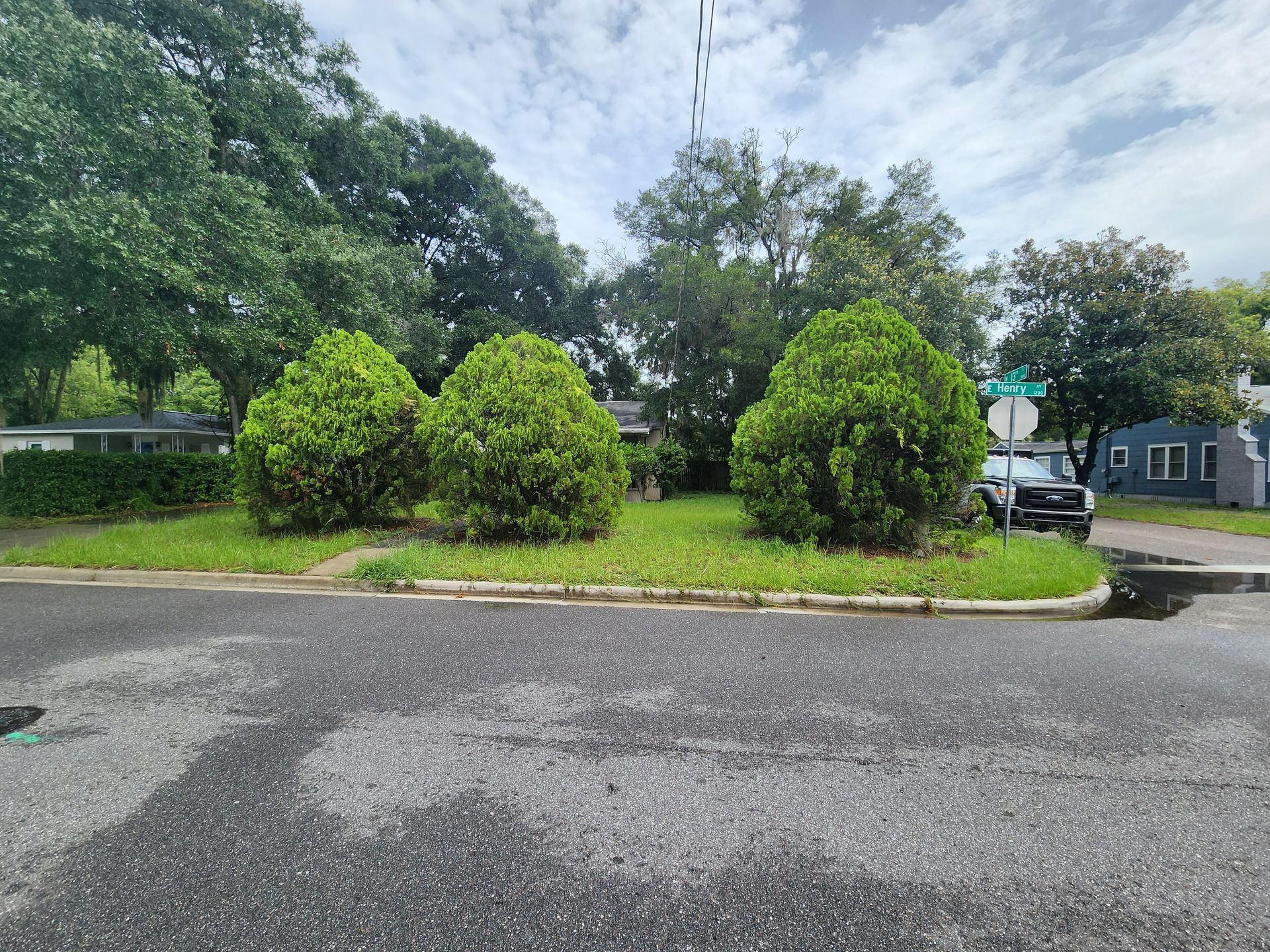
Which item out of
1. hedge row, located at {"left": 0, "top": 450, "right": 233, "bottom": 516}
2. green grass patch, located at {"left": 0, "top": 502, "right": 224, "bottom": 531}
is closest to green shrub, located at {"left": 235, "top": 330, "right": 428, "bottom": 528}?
hedge row, located at {"left": 0, "top": 450, "right": 233, "bottom": 516}

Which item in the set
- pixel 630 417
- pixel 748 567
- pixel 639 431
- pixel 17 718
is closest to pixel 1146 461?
pixel 639 431

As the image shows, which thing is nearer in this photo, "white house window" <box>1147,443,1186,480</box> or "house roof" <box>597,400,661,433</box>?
"house roof" <box>597,400,661,433</box>

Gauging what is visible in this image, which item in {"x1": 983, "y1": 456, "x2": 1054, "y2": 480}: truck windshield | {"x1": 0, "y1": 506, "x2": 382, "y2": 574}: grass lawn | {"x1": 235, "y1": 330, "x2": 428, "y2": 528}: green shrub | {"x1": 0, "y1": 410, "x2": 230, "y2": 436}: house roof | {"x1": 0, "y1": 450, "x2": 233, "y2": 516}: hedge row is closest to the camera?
{"x1": 0, "y1": 506, "x2": 382, "y2": 574}: grass lawn

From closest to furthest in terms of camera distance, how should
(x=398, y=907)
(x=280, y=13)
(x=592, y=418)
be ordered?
(x=398, y=907) → (x=592, y=418) → (x=280, y=13)

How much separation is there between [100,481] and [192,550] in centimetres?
837

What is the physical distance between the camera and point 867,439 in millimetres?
7168

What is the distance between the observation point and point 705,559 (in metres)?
6.71

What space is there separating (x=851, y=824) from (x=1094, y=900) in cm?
74

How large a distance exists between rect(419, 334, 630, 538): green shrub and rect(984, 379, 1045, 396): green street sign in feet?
17.5

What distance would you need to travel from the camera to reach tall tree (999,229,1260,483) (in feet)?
51.8

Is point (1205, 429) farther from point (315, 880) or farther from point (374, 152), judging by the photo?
point (374, 152)

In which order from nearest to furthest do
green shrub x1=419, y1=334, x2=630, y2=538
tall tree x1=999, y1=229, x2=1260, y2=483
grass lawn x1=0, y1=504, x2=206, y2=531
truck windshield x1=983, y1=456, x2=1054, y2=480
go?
green shrub x1=419, y1=334, x2=630, y2=538
grass lawn x1=0, y1=504, x2=206, y2=531
truck windshield x1=983, y1=456, x2=1054, y2=480
tall tree x1=999, y1=229, x2=1260, y2=483

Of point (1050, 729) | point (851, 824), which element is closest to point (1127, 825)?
point (1050, 729)

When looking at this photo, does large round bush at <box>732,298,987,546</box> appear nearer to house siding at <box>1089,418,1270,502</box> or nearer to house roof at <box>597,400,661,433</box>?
house roof at <box>597,400,661,433</box>
